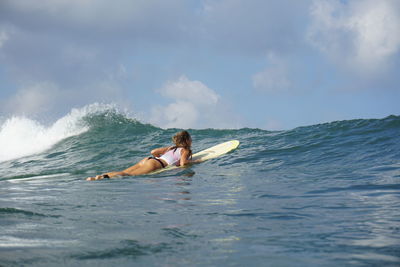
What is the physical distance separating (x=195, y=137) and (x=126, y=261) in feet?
46.4

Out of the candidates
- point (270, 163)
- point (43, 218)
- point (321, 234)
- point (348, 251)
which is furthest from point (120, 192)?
point (270, 163)

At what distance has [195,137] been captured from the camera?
1647 centimetres

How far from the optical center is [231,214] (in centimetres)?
398

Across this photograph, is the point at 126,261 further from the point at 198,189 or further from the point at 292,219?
the point at 198,189

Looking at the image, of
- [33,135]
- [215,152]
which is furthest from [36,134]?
[215,152]

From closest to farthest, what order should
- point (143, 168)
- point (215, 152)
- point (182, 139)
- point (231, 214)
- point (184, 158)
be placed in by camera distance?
point (231, 214) < point (143, 168) < point (184, 158) < point (182, 139) < point (215, 152)

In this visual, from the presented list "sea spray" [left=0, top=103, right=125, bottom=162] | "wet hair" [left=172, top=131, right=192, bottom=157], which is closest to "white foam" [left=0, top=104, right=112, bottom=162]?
"sea spray" [left=0, top=103, right=125, bottom=162]

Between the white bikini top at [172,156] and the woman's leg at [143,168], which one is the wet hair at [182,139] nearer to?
the white bikini top at [172,156]

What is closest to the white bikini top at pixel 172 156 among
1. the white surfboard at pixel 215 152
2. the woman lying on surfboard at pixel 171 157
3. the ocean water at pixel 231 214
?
the woman lying on surfboard at pixel 171 157

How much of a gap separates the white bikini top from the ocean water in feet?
1.39

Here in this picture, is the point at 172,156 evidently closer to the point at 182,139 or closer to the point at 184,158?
the point at 184,158

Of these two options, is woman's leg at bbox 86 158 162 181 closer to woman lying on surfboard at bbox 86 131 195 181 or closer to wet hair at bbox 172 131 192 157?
woman lying on surfboard at bbox 86 131 195 181

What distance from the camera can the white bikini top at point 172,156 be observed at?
934 centimetres

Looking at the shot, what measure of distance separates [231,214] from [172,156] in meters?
5.50
